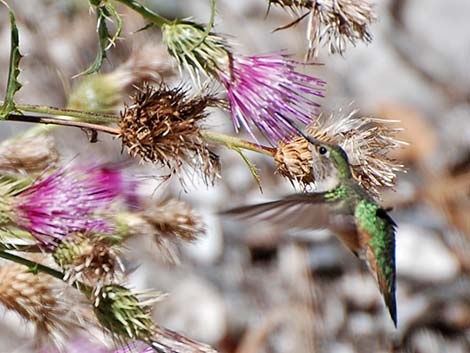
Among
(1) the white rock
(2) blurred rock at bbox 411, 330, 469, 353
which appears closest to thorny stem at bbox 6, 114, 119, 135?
(2) blurred rock at bbox 411, 330, 469, 353

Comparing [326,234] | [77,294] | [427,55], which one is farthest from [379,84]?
[77,294]

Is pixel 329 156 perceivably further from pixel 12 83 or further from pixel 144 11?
pixel 12 83

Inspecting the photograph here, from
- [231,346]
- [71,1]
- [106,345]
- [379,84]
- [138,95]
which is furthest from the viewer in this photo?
[379,84]

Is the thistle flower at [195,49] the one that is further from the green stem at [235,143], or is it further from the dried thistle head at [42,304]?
the dried thistle head at [42,304]

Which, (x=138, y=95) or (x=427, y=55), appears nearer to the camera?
(x=138, y=95)

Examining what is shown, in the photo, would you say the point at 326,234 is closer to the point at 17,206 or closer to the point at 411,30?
the point at 411,30

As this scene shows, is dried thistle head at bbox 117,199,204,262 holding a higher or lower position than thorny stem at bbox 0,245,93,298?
lower

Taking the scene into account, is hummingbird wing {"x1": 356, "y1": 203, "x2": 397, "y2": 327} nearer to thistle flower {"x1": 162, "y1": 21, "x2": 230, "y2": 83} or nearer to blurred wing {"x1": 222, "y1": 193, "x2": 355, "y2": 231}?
blurred wing {"x1": 222, "y1": 193, "x2": 355, "y2": 231}
